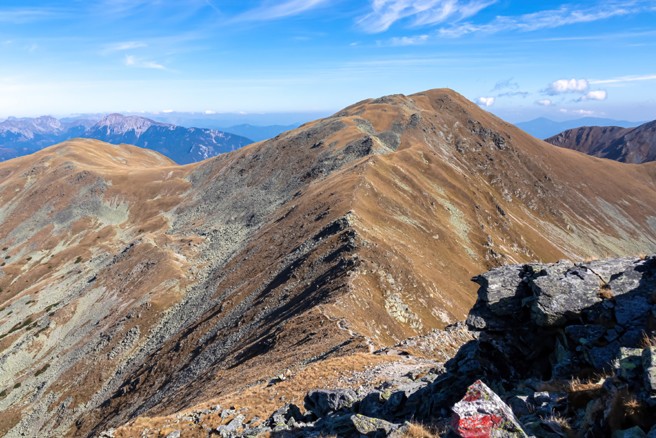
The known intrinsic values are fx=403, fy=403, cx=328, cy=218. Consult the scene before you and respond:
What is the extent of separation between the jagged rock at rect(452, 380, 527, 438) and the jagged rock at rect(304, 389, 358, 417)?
8.85 metres

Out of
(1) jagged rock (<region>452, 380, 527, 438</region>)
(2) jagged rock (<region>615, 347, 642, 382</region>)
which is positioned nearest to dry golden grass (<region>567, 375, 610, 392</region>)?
(2) jagged rock (<region>615, 347, 642, 382</region>)

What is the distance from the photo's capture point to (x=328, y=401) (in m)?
19.4

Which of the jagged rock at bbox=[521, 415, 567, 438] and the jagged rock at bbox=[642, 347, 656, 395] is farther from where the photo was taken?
the jagged rock at bbox=[521, 415, 567, 438]

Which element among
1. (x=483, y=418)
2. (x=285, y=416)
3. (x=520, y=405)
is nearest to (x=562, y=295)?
(x=520, y=405)

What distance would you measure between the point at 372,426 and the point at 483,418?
462cm

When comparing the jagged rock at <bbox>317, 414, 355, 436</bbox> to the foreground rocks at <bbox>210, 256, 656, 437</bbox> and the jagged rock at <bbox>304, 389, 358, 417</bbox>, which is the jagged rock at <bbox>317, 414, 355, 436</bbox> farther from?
the jagged rock at <bbox>304, 389, 358, 417</bbox>

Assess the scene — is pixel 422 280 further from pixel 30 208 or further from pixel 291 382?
pixel 30 208

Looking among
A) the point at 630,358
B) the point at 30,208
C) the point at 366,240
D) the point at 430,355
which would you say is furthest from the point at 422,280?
the point at 30,208

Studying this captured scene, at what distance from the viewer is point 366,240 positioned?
184 ft

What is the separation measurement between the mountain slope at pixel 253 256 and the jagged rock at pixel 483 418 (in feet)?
71.5

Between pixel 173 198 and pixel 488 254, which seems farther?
pixel 173 198

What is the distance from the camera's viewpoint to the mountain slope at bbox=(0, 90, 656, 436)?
152 feet

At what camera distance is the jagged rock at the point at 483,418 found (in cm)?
1075

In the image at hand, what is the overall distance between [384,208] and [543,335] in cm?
6228
